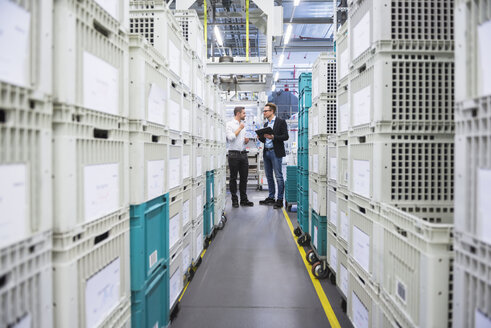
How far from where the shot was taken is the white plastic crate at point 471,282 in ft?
2.91

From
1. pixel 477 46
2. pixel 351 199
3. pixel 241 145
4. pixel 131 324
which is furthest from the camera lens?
pixel 241 145

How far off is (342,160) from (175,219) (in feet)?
4.91

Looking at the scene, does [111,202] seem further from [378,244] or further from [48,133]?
[378,244]

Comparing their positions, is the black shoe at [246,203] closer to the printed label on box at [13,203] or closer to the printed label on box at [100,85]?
the printed label on box at [100,85]

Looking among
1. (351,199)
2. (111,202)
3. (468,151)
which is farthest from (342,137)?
(111,202)

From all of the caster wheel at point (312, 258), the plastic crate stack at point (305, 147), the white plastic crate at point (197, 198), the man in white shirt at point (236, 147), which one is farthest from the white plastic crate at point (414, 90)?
the man in white shirt at point (236, 147)

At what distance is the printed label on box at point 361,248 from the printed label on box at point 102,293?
1.45 meters

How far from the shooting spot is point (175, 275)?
2.32 metres

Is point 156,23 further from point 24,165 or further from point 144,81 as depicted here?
point 24,165

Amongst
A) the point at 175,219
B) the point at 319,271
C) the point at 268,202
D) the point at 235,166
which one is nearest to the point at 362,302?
the point at 319,271

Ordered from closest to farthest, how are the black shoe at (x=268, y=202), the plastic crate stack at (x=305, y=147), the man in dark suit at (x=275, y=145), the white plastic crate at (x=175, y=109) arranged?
1. the white plastic crate at (x=175, y=109)
2. the plastic crate stack at (x=305, y=147)
3. the man in dark suit at (x=275, y=145)
4. the black shoe at (x=268, y=202)

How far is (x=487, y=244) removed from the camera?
0.88 metres

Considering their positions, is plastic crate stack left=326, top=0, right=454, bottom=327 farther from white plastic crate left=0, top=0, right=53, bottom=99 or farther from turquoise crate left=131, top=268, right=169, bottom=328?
white plastic crate left=0, top=0, right=53, bottom=99

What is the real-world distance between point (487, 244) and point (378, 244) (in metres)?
0.76
